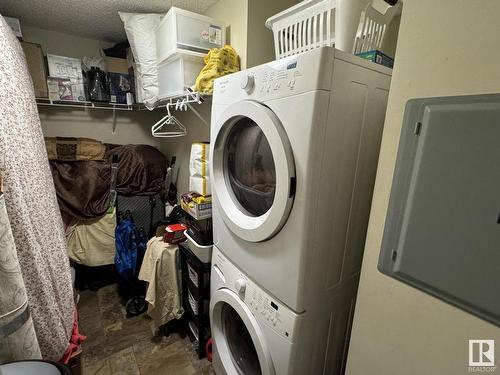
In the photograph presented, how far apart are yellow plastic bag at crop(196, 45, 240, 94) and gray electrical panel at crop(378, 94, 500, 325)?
1.03 meters

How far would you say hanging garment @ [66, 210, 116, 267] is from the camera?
6.54 feet

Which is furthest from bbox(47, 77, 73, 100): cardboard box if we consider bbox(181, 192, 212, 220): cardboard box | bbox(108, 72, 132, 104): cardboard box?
bbox(181, 192, 212, 220): cardboard box

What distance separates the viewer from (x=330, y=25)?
89cm

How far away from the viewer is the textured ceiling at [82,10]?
159 cm

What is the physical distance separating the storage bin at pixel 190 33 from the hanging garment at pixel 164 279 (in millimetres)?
1226

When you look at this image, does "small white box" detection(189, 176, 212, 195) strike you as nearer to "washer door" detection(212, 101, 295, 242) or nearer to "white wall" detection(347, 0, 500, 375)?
"washer door" detection(212, 101, 295, 242)

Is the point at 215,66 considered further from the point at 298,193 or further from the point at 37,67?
the point at 37,67

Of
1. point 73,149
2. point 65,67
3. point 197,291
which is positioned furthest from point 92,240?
point 65,67

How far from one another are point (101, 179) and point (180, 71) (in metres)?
1.18

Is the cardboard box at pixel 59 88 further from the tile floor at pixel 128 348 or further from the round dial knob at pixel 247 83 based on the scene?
the round dial knob at pixel 247 83

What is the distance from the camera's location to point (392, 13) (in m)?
0.96

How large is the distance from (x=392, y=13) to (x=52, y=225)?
176 centimetres

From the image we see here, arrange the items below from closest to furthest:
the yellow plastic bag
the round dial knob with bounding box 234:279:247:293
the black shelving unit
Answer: the round dial knob with bounding box 234:279:247:293, the yellow plastic bag, the black shelving unit

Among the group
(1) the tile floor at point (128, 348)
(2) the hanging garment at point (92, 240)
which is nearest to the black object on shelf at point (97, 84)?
(2) the hanging garment at point (92, 240)
